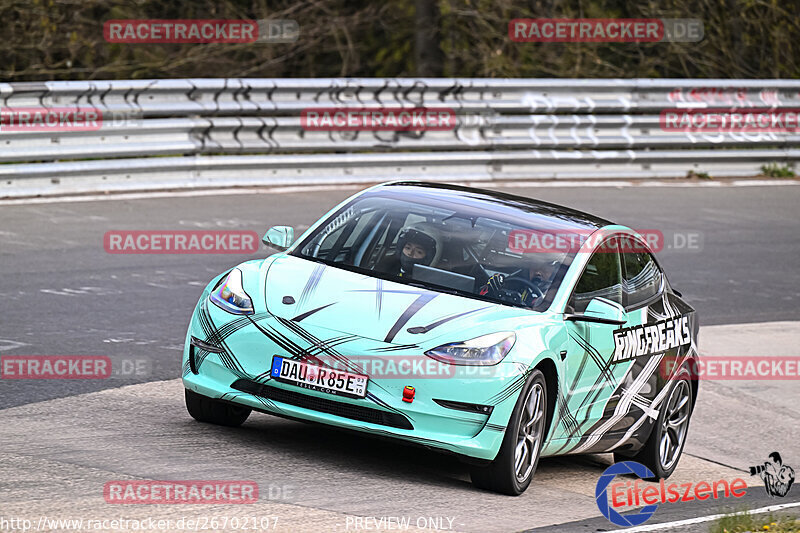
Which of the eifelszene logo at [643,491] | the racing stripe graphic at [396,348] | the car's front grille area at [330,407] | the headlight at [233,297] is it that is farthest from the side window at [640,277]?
the headlight at [233,297]

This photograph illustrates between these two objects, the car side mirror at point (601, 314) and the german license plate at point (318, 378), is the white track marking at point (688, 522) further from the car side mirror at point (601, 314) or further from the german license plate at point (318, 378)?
the german license plate at point (318, 378)

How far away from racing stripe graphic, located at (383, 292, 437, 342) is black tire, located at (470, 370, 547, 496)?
0.67 meters

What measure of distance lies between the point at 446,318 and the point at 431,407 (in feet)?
1.61

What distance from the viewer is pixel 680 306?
8.55 meters

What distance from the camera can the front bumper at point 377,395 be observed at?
6.59m

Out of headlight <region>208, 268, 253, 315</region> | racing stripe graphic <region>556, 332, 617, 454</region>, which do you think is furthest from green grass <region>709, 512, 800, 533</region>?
headlight <region>208, 268, 253, 315</region>

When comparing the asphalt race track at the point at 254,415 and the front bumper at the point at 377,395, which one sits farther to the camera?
the front bumper at the point at 377,395

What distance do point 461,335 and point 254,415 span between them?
1.79 meters

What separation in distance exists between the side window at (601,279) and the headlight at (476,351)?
768 millimetres

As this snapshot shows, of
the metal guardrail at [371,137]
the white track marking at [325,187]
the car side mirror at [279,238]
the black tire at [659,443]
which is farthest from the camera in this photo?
the metal guardrail at [371,137]

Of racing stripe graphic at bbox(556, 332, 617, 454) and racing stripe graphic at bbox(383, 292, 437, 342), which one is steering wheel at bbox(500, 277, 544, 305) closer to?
racing stripe graphic at bbox(556, 332, 617, 454)

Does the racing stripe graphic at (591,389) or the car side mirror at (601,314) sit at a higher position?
the car side mirror at (601,314)

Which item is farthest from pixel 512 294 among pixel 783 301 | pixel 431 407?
pixel 783 301

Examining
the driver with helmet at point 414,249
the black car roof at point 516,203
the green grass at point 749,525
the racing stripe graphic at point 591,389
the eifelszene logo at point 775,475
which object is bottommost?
the eifelszene logo at point 775,475
